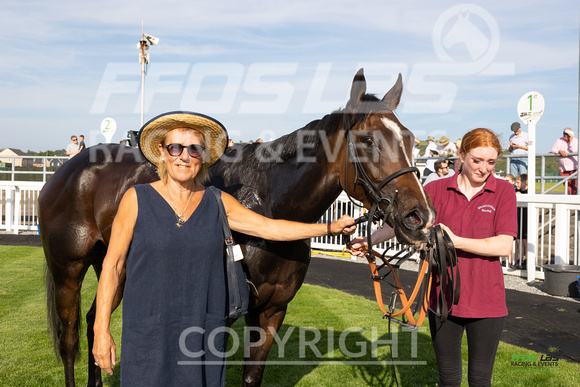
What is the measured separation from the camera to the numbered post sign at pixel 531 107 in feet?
28.7

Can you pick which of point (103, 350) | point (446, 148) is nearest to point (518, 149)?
point (446, 148)

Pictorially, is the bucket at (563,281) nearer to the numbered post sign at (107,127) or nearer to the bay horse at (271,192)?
the bay horse at (271,192)

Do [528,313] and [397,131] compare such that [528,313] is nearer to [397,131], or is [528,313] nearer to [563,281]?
[563,281]

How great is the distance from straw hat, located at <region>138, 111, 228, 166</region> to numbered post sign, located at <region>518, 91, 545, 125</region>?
7.79m

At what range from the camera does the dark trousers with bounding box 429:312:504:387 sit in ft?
8.95

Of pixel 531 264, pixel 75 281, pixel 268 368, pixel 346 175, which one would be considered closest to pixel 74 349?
pixel 75 281

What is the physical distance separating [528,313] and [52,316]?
576cm

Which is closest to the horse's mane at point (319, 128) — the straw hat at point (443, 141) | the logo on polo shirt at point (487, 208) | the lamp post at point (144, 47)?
the logo on polo shirt at point (487, 208)

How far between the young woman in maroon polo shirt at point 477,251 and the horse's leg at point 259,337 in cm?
91

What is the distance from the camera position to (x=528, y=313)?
21.4ft

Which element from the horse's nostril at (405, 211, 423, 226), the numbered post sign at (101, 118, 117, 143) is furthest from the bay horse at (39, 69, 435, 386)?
the numbered post sign at (101, 118, 117, 143)

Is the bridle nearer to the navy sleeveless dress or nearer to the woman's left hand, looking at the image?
the woman's left hand

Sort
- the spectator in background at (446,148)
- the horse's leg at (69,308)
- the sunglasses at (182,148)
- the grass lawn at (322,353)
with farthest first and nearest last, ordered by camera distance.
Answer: the spectator in background at (446,148), the grass lawn at (322,353), the horse's leg at (69,308), the sunglasses at (182,148)

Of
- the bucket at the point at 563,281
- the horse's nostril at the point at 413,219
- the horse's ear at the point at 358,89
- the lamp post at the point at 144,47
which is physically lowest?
the bucket at the point at 563,281
